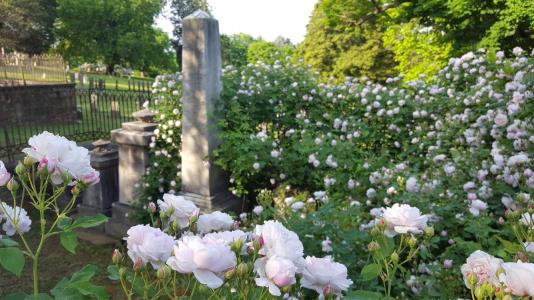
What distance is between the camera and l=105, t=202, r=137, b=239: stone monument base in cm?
583

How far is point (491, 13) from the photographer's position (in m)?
11.5

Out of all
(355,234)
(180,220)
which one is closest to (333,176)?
(355,234)

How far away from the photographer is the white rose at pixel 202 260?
910mm

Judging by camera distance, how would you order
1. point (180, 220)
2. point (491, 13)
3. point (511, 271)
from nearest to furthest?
1. point (511, 271)
2. point (180, 220)
3. point (491, 13)

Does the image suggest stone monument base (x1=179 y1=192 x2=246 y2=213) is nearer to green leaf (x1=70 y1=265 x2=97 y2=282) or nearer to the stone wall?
green leaf (x1=70 y1=265 x2=97 y2=282)

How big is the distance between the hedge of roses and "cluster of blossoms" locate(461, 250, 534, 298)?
0.14 ft

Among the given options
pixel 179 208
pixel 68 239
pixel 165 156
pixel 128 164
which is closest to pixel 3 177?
pixel 68 239

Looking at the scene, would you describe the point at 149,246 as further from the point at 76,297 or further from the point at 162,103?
the point at 162,103

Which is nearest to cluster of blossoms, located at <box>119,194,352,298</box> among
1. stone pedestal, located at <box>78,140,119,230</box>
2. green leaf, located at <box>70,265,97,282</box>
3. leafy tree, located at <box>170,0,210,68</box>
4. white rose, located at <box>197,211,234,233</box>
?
white rose, located at <box>197,211,234,233</box>

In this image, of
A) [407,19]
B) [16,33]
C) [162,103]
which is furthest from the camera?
[16,33]

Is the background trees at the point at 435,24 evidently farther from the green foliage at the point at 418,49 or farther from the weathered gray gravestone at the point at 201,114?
the weathered gray gravestone at the point at 201,114

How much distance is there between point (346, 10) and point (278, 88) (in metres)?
10.6

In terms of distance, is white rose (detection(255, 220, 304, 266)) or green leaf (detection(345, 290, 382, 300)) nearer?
white rose (detection(255, 220, 304, 266))

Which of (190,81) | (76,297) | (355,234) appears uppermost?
(190,81)
